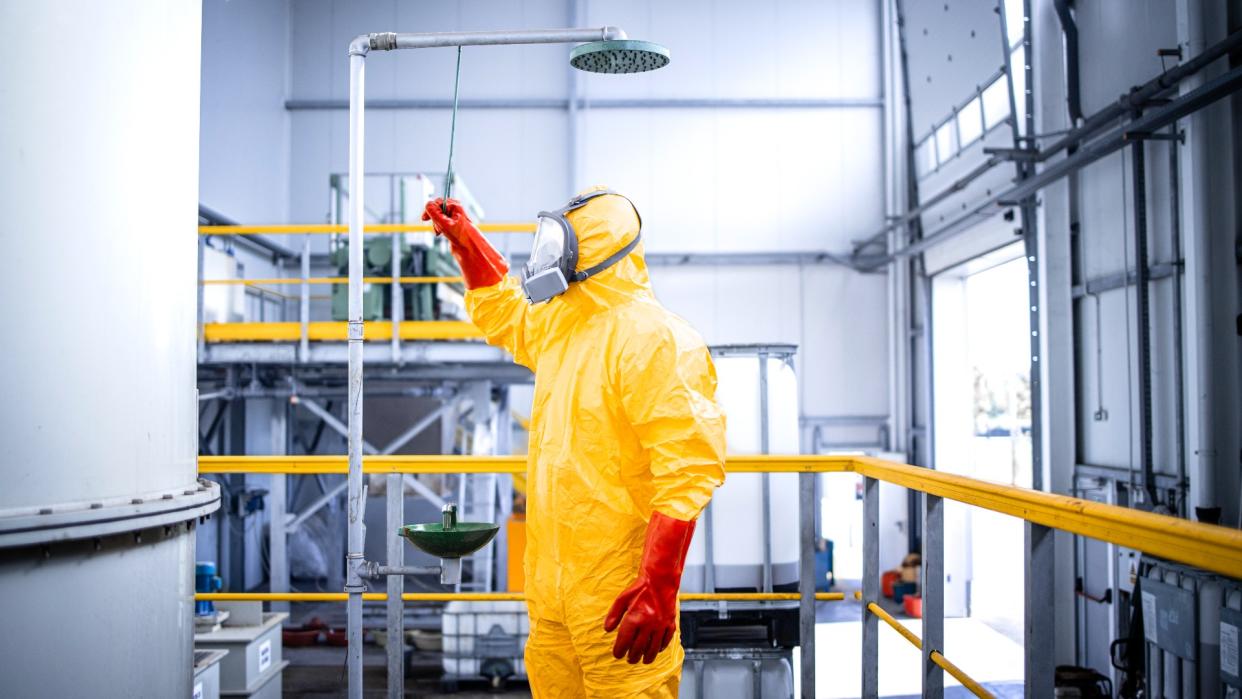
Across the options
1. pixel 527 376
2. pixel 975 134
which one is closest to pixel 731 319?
pixel 975 134

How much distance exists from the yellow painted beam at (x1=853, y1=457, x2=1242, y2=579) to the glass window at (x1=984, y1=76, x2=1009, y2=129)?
663 centimetres

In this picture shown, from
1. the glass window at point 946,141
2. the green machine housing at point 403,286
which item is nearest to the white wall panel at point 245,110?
the green machine housing at point 403,286

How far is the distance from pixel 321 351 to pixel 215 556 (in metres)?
3.53

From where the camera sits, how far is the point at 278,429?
8383 millimetres

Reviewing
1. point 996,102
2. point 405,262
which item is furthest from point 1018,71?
point 405,262

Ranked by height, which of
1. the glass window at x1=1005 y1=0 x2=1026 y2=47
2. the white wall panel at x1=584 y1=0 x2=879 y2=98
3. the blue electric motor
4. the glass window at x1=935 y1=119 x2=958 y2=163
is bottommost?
the blue electric motor

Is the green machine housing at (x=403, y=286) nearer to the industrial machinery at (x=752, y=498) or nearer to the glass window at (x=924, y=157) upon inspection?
the industrial machinery at (x=752, y=498)

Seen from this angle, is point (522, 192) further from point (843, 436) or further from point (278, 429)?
point (843, 436)

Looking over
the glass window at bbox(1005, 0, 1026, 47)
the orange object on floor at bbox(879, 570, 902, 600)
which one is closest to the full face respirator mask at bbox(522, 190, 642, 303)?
the glass window at bbox(1005, 0, 1026, 47)

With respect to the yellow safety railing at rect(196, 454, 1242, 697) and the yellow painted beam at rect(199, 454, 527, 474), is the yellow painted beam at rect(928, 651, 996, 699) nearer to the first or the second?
the yellow safety railing at rect(196, 454, 1242, 697)

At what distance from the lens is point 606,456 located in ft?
7.25

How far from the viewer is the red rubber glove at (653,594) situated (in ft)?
6.56

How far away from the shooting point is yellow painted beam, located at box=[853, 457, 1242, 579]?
1271mm

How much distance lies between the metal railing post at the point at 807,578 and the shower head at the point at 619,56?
156 cm
